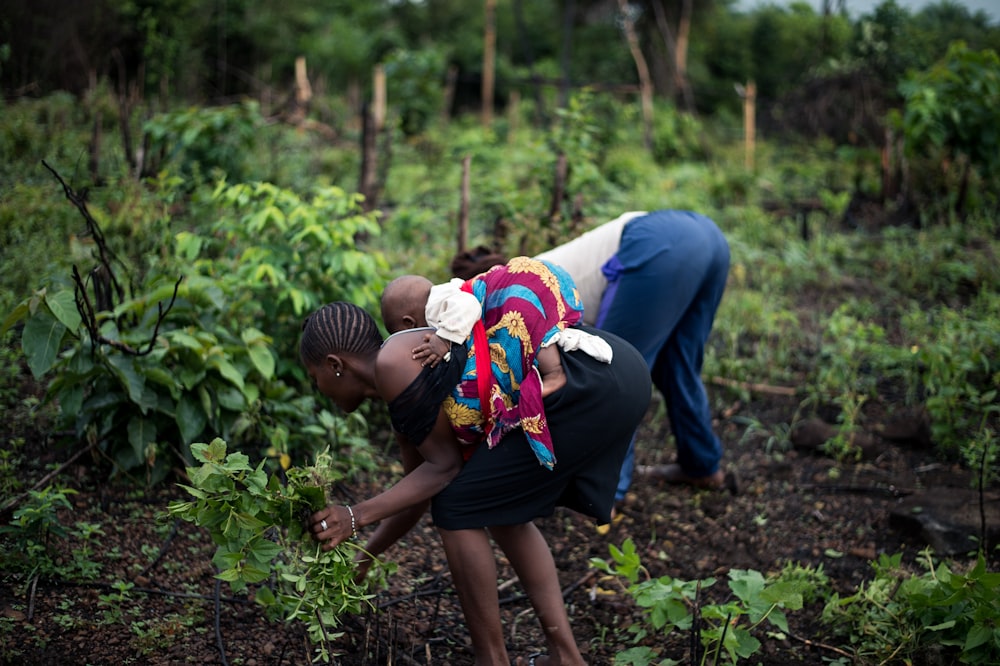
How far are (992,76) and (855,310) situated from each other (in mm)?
2921

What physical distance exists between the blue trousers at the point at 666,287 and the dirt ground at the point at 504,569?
43 cm

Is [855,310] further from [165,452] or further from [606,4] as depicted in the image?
[606,4]

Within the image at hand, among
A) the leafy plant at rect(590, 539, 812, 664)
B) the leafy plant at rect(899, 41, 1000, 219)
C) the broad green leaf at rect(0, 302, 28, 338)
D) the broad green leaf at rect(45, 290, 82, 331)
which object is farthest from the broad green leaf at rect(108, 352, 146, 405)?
the leafy plant at rect(899, 41, 1000, 219)

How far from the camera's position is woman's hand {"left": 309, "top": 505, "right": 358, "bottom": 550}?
209 cm

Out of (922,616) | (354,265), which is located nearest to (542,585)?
(922,616)

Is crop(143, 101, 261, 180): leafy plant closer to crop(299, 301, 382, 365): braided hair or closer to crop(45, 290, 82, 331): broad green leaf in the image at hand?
crop(45, 290, 82, 331): broad green leaf

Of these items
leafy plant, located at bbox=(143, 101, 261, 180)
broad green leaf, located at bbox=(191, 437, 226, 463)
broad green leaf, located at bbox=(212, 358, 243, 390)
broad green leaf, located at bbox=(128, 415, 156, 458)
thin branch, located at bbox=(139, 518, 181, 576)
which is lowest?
thin branch, located at bbox=(139, 518, 181, 576)

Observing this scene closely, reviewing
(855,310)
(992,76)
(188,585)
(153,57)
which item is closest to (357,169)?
(153,57)

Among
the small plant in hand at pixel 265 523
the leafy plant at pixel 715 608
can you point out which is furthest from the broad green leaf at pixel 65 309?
the leafy plant at pixel 715 608

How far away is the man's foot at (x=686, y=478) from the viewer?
12.9ft

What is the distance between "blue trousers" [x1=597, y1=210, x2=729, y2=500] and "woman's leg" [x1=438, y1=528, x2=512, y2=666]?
1.04 meters

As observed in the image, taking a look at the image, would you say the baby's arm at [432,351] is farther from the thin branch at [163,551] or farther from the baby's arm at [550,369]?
the thin branch at [163,551]

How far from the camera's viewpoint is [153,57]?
31.9 ft

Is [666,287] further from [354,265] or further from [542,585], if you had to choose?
[542,585]
